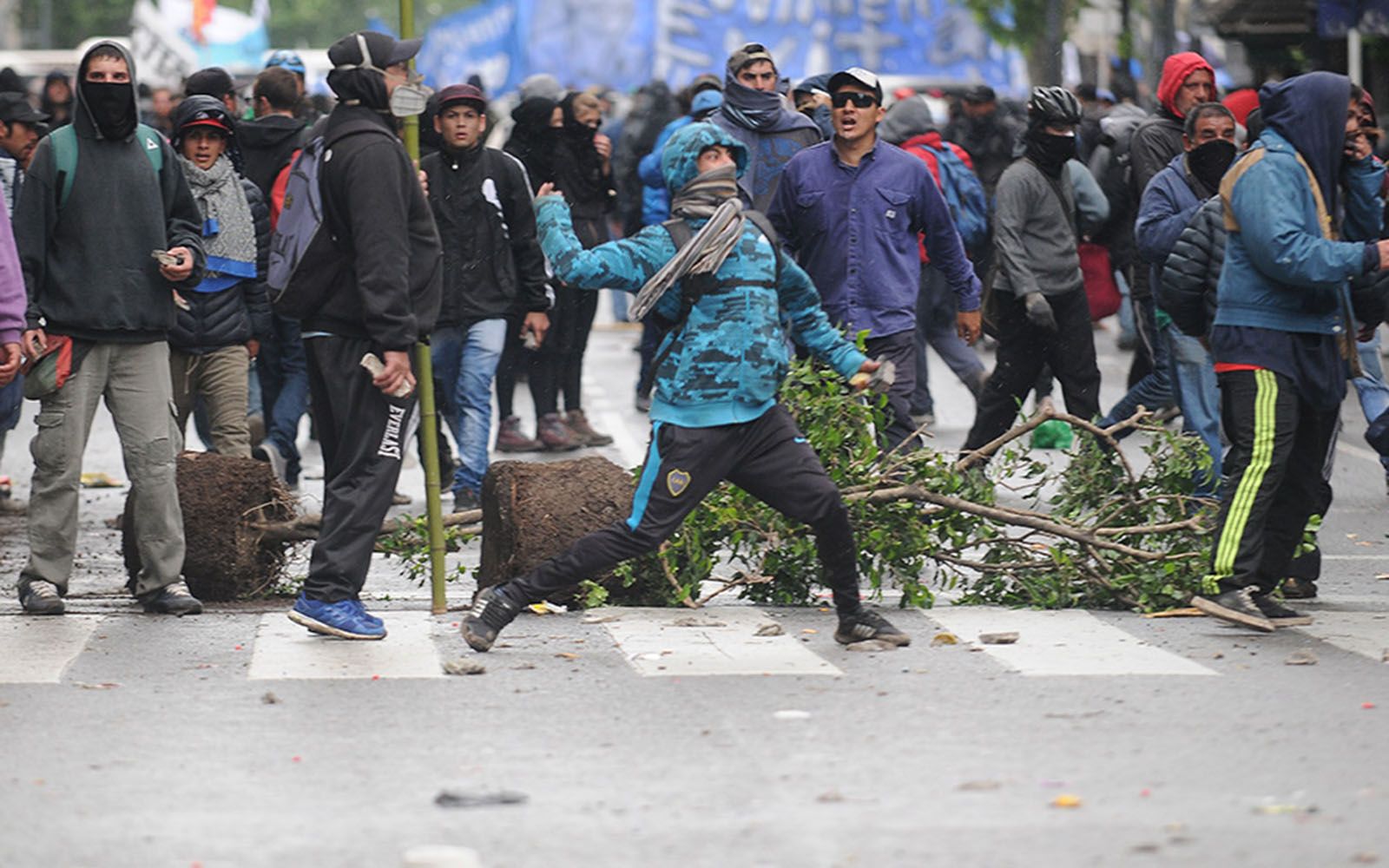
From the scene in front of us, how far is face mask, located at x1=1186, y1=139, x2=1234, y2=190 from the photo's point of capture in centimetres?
1041

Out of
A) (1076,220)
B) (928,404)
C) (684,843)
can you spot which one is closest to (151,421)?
(684,843)

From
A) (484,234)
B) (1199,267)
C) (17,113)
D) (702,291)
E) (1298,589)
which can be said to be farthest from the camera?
(484,234)

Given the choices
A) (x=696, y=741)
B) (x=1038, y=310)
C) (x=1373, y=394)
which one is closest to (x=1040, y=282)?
(x=1038, y=310)

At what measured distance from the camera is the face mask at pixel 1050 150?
11820 mm

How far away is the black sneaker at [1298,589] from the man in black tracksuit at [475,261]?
423 centimetres

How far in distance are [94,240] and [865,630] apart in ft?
10.0

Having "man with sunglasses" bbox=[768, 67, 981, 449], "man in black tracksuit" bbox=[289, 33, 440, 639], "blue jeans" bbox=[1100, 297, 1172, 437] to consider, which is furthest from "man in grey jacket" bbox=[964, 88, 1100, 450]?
"man in black tracksuit" bbox=[289, 33, 440, 639]

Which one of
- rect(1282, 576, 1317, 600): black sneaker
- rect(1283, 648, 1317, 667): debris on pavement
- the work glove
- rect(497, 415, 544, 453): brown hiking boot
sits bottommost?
rect(497, 415, 544, 453): brown hiking boot

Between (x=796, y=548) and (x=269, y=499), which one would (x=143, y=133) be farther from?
(x=796, y=548)

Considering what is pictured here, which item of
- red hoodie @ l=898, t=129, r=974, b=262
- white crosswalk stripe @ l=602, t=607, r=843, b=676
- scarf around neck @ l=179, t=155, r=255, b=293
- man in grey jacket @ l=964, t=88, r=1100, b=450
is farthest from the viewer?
red hoodie @ l=898, t=129, r=974, b=262

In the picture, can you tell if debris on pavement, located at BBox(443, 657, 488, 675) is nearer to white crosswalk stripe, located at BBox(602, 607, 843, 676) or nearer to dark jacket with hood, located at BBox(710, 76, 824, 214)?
white crosswalk stripe, located at BBox(602, 607, 843, 676)

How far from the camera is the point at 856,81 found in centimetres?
1059

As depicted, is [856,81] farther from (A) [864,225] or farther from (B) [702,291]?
(B) [702,291]

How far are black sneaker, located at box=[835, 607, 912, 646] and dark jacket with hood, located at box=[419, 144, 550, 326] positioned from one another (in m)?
4.44
